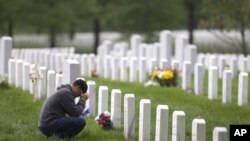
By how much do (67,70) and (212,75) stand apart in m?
3.93

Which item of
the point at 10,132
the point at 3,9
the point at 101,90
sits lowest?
the point at 10,132

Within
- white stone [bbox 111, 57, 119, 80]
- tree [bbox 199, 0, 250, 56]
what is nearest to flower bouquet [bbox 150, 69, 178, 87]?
white stone [bbox 111, 57, 119, 80]

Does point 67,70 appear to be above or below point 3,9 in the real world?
below

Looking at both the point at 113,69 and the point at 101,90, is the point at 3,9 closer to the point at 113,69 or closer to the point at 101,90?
the point at 113,69

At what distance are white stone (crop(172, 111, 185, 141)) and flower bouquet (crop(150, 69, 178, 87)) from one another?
20.4 ft

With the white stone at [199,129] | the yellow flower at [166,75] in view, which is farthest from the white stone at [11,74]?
the white stone at [199,129]

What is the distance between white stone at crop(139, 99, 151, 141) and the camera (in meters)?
9.00

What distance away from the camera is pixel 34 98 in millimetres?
11953

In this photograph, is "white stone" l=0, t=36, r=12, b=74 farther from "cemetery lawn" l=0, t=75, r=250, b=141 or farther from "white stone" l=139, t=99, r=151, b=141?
"white stone" l=139, t=99, r=151, b=141

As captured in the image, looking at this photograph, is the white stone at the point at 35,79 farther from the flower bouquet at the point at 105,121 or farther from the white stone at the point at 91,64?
the white stone at the point at 91,64

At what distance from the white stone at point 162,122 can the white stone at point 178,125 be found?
0.72 feet

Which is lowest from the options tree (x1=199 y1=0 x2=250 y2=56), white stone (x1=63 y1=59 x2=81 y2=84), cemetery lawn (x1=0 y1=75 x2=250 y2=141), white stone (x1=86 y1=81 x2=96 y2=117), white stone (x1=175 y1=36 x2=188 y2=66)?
cemetery lawn (x1=0 y1=75 x2=250 y2=141)

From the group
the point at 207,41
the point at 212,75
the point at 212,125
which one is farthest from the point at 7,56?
the point at 207,41

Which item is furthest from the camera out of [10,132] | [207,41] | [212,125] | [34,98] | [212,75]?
[207,41]
